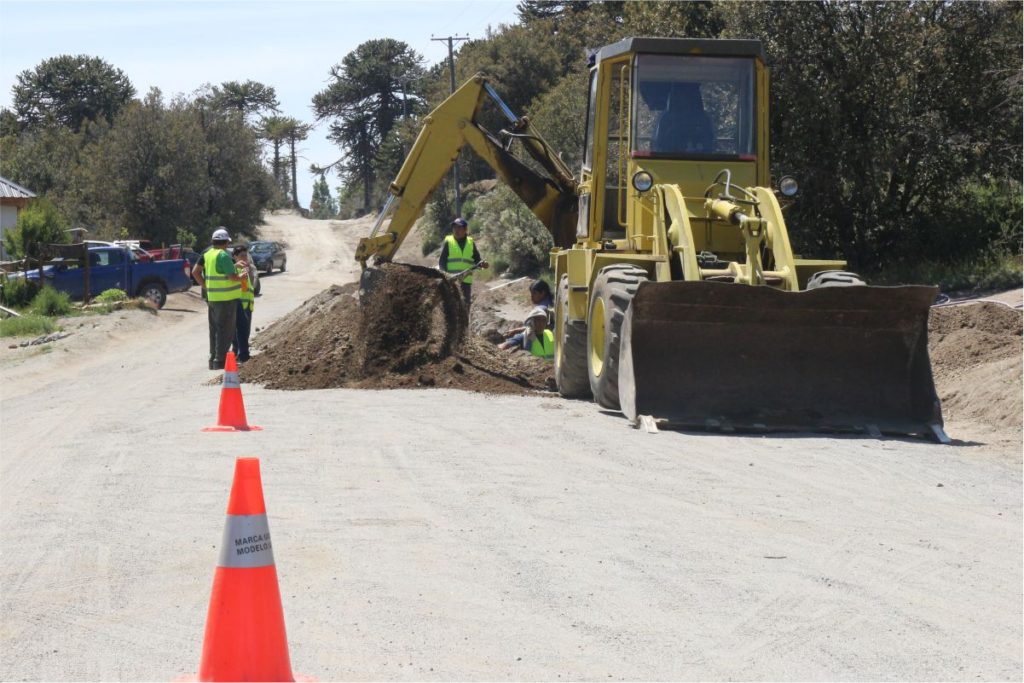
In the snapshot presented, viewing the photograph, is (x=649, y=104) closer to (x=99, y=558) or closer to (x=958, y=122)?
(x=99, y=558)

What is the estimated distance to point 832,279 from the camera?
38.4 ft

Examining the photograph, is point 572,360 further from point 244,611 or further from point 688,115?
point 244,611

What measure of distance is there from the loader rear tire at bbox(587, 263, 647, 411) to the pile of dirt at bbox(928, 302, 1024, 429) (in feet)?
12.2

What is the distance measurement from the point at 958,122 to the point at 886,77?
171 centimetres

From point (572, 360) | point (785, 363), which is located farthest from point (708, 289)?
point (572, 360)

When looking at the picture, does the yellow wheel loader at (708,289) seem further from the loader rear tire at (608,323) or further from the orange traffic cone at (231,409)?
the orange traffic cone at (231,409)

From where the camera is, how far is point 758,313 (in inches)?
429

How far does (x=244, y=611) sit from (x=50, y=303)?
2637 cm

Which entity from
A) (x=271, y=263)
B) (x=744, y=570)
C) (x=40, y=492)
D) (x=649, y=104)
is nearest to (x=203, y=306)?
(x=271, y=263)

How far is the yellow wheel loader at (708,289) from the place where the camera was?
10891 mm

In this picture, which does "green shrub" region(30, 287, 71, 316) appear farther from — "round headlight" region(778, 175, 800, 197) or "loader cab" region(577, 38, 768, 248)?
"round headlight" region(778, 175, 800, 197)

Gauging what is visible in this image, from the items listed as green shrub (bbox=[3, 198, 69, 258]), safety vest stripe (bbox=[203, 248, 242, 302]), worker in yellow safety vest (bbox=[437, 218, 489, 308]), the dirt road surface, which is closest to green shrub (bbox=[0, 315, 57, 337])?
green shrub (bbox=[3, 198, 69, 258])

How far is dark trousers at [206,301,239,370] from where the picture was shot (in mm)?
16766

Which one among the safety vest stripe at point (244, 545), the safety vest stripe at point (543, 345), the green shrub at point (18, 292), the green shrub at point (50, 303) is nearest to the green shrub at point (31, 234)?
the green shrub at point (18, 292)
